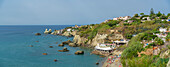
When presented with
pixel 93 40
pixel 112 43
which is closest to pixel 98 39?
pixel 93 40

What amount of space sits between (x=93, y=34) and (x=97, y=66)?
2801 cm

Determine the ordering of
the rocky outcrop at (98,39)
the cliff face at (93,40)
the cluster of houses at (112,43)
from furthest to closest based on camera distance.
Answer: the cliff face at (93,40)
the rocky outcrop at (98,39)
the cluster of houses at (112,43)

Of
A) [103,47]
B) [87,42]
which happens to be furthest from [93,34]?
[103,47]

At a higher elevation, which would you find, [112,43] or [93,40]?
[93,40]

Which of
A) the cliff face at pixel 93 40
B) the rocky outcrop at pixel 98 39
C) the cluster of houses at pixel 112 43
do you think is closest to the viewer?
the cluster of houses at pixel 112 43

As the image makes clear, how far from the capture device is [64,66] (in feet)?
103

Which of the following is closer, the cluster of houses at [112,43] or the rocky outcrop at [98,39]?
the cluster of houses at [112,43]

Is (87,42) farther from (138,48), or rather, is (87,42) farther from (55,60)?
(138,48)

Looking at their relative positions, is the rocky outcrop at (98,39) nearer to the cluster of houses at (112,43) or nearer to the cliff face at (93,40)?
the cliff face at (93,40)

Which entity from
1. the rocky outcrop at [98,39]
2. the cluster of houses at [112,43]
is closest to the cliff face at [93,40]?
the rocky outcrop at [98,39]

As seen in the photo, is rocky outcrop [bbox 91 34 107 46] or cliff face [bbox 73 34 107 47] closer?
rocky outcrop [bbox 91 34 107 46]

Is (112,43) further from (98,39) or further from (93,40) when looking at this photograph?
(93,40)

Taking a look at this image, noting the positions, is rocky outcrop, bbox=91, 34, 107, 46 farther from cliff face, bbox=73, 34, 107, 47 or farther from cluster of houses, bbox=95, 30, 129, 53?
cluster of houses, bbox=95, 30, 129, 53

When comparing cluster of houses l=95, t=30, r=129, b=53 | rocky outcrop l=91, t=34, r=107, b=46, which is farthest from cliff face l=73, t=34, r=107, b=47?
cluster of houses l=95, t=30, r=129, b=53
